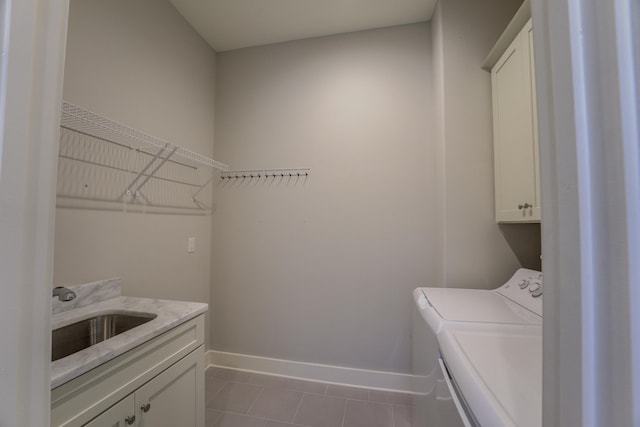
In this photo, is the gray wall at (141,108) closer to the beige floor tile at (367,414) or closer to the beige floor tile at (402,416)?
the beige floor tile at (367,414)

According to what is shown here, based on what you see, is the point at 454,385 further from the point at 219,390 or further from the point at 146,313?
the point at 219,390

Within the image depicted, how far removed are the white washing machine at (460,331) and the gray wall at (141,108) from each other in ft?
5.65

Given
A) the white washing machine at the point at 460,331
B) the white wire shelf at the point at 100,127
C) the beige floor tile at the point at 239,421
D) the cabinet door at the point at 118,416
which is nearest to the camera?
the white washing machine at the point at 460,331

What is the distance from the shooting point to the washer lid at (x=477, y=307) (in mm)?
1068

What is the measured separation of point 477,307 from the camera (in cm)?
121

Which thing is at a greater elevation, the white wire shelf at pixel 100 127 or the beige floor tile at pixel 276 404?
the white wire shelf at pixel 100 127

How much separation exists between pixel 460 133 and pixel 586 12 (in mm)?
1566

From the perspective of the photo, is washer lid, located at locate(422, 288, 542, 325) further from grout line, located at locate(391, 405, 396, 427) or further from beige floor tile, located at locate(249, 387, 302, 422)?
beige floor tile, located at locate(249, 387, 302, 422)

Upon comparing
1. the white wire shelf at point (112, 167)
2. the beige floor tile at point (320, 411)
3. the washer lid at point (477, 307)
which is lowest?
the beige floor tile at point (320, 411)

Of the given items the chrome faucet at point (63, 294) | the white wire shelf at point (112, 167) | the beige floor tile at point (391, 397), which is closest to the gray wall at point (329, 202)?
the beige floor tile at point (391, 397)

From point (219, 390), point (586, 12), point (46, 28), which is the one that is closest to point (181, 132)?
point (46, 28)

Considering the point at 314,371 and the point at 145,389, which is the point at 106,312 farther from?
the point at 314,371

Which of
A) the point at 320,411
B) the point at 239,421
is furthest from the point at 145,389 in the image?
the point at 320,411

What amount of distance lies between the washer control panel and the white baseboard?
1.06 metres
